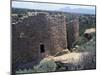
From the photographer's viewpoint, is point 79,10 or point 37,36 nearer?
point 37,36

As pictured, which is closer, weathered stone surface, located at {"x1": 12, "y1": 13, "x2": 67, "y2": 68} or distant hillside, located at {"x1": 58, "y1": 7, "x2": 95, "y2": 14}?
weathered stone surface, located at {"x1": 12, "y1": 13, "x2": 67, "y2": 68}

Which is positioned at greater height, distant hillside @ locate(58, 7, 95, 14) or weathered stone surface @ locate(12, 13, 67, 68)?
distant hillside @ locate(58, 7, 95, 14)

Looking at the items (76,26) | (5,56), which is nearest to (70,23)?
(76,26)

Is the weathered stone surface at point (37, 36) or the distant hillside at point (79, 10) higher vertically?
the distant hillside at point (79, 10)

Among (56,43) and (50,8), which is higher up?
(50,8)

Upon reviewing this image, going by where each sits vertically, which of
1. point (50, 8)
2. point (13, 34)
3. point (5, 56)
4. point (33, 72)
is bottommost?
point (33, 72)

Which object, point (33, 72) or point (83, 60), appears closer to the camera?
point (33, 72)

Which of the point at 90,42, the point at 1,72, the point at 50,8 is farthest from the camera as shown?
the point at 90,42

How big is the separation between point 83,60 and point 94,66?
189mm

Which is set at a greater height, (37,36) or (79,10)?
(79,10)

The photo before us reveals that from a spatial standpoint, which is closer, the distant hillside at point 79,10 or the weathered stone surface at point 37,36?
the weathered stone surface at point 37,36

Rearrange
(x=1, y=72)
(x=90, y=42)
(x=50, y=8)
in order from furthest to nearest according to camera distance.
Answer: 1. (x=90, y=42)
2. (x=50, y=8)
3. (x=1, y=72)

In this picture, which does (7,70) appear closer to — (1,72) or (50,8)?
(1,72)

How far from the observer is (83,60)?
2846 mm
